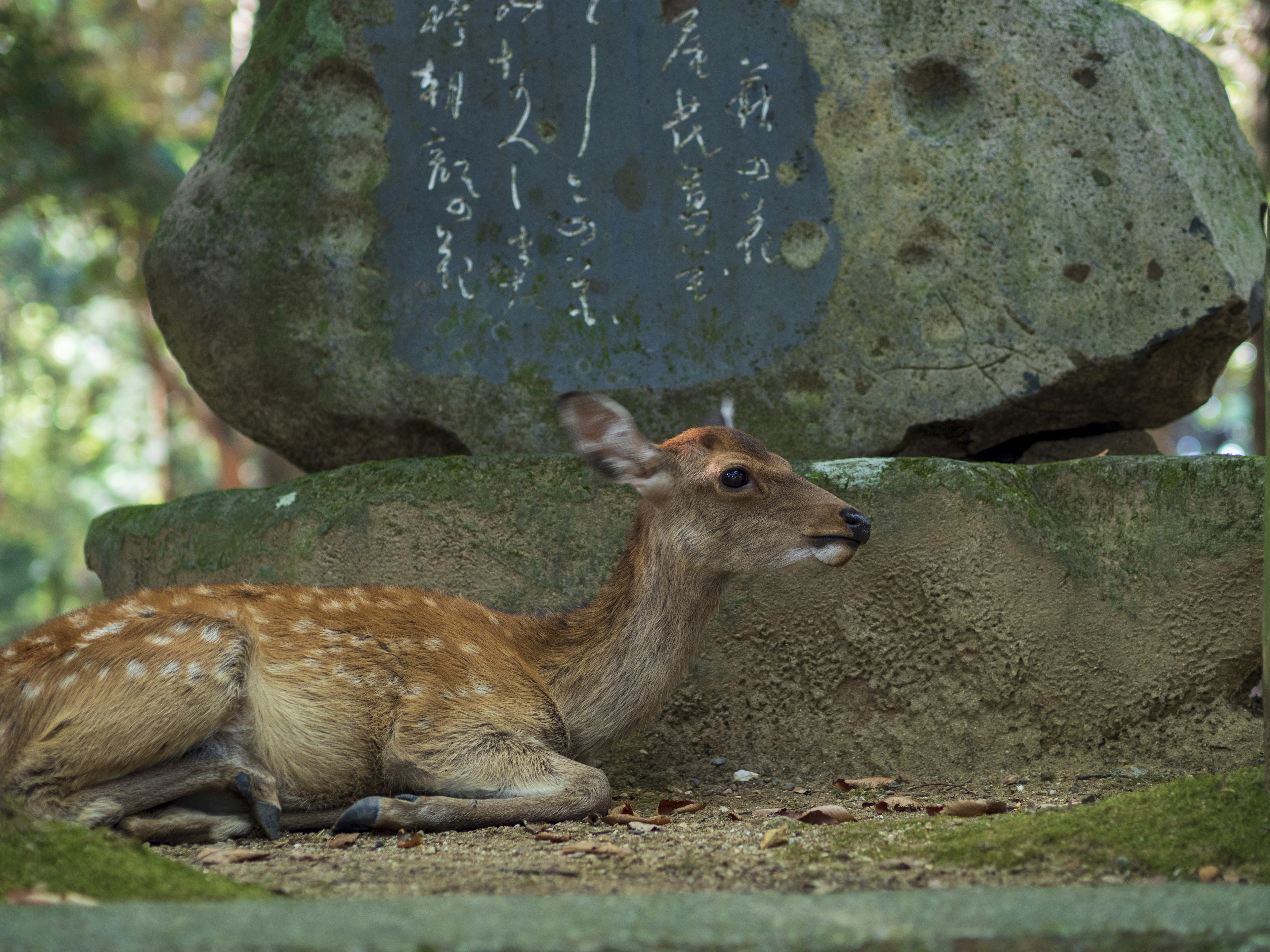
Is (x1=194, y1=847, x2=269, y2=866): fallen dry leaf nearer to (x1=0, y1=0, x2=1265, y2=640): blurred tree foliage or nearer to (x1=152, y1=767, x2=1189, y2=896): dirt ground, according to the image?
(x1=152, y1=767, x2=1189, y2=896): dirt ground

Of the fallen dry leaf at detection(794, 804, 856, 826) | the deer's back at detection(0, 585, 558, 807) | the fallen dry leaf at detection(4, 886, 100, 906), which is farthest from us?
the fallen dry leaf at detection(794, 804, 856, 826)

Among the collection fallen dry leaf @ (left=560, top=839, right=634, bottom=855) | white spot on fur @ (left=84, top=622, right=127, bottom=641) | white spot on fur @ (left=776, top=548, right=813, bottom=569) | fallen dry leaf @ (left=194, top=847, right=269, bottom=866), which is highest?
white spot on fur @ (left=776, top=548, right=813, bottom=569)

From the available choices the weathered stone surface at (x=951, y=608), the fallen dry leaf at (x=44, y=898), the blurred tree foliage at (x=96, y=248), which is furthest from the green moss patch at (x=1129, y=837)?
the blurred tree foliage at (x=96, y=248)

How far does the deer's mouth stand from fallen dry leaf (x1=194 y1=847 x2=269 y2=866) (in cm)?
201

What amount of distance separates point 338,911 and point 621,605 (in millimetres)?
2305

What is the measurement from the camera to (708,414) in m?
4.89

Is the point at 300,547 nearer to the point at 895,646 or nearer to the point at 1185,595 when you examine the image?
the point at 895,646

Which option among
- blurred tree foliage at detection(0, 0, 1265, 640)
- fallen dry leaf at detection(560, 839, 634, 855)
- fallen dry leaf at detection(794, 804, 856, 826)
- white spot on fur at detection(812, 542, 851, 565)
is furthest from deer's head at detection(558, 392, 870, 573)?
blurred tree foliage at detection(0, 0, 1265, 640)

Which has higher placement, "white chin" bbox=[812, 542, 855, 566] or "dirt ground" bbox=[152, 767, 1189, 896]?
"white chin" bbox=[812, 542, 855, 566]

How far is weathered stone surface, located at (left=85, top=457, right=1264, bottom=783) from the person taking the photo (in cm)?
451

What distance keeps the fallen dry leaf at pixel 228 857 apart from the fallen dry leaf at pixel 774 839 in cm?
135

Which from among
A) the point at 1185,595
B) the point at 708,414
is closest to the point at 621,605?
the point at 708,414

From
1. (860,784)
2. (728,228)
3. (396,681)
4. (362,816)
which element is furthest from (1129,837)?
(728,228)

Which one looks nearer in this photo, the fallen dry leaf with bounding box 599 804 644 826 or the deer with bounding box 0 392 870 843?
the deer with bounding box 0 392 870 843
